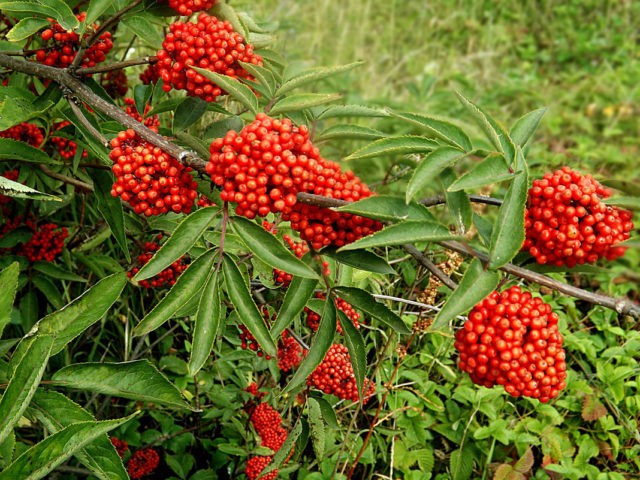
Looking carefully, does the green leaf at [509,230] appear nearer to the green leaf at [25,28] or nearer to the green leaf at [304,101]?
the green leaf at [304,101]

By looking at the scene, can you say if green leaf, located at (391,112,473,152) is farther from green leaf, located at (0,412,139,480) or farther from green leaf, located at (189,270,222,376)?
green leaf, located at (0,412,139,480)

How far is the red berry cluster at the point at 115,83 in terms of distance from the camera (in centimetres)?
369

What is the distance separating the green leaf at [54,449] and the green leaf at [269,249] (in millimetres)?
606

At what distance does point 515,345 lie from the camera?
71.9 inches

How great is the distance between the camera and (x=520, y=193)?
1.71 meters

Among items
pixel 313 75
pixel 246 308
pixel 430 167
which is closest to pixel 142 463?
pixel 246 308

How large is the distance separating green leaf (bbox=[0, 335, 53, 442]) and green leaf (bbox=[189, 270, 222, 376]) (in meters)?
0.44

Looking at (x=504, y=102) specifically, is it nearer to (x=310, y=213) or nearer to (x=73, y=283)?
(x=73, y=283)

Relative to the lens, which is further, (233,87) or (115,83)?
(115,83)

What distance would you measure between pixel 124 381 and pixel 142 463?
4.18 ft

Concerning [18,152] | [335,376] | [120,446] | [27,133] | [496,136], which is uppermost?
[496,136]

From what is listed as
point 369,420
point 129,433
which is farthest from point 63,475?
point 369,420

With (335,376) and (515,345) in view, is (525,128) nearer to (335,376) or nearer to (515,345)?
(515,345)

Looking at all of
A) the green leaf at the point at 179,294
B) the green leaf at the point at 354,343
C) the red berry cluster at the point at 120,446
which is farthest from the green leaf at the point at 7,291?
the red berry cluster at the point at 120,446
